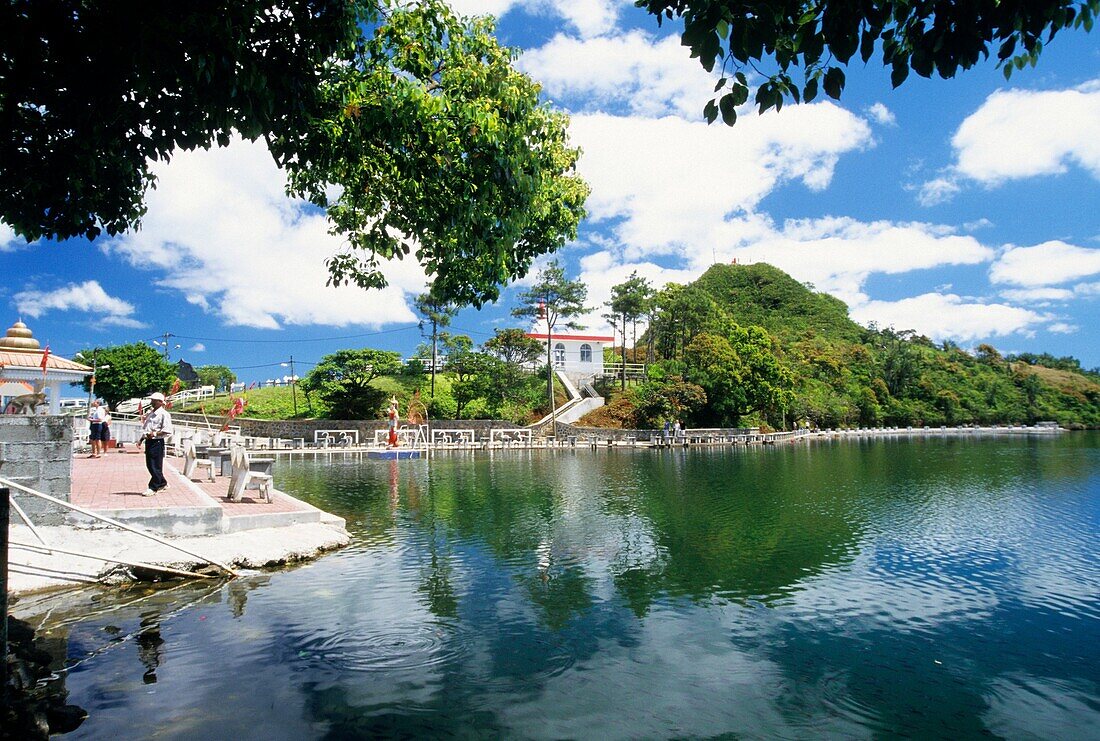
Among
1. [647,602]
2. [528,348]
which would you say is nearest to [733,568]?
Result: [647,602]

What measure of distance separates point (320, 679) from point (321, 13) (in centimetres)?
590

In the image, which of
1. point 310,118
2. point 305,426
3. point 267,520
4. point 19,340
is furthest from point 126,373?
point 310,118

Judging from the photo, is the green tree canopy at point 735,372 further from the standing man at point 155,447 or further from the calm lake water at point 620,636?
the standing man at point 155,447

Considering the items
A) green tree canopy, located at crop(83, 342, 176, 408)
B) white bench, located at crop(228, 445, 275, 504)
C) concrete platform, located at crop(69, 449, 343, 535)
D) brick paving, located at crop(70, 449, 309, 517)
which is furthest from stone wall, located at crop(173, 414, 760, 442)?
white bench, located at crop(228, 445, 275, 504)

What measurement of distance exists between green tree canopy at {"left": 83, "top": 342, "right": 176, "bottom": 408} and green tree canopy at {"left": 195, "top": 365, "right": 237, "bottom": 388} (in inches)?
619

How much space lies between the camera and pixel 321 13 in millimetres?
5781

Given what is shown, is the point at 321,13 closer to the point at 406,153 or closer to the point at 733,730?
the point at 406,153

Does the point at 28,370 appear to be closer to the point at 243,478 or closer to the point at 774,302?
the point at 243,478

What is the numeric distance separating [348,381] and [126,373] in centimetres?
2343

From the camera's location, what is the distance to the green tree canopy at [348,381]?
43.5m

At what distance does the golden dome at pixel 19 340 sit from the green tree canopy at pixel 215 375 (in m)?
54.7

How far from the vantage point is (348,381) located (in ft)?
144

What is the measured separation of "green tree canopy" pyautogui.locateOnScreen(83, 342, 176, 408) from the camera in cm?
5309

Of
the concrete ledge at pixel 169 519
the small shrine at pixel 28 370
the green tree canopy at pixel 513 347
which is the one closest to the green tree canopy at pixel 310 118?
the concrete ledge at pixel 169 519
